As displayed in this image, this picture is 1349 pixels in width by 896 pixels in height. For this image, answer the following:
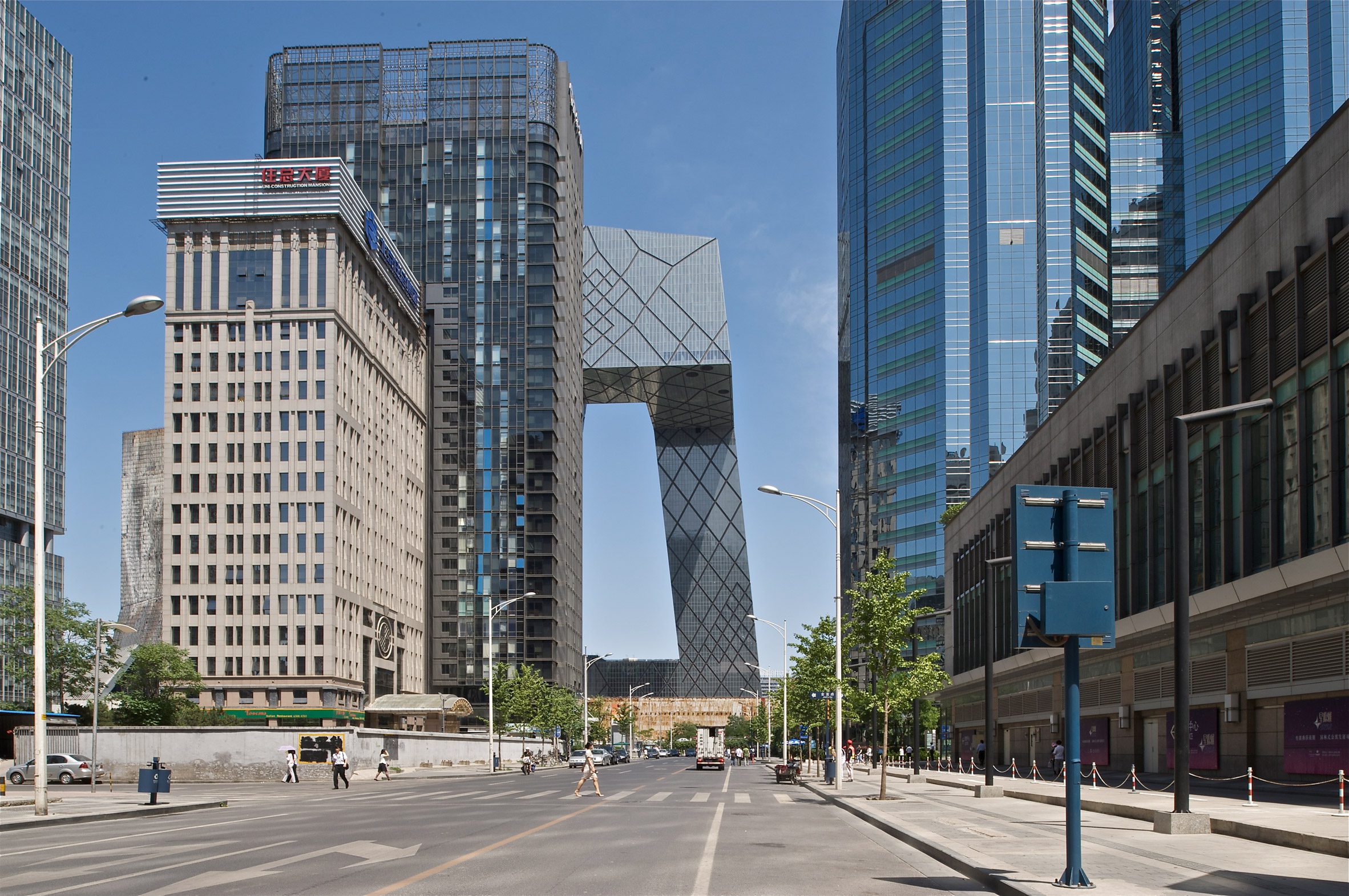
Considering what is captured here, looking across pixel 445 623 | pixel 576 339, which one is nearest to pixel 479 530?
pixel 445 623

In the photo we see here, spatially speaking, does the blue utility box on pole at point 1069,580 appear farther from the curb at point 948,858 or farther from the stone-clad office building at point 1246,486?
the stone-clad office building at point 1246,486

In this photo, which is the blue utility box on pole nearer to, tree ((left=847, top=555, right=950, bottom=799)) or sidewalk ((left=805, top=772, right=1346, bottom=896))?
sidewalk ((left=805, top=772, right=1346, bottom=896))

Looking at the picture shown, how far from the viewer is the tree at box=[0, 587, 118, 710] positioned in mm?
89062

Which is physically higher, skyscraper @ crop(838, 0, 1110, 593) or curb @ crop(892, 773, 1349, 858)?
skyscraper @ crop(838, 0, 1110, 593)

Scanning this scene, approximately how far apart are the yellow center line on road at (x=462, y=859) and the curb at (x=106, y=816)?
1112 centimetres

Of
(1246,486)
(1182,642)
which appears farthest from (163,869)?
(1246,486)

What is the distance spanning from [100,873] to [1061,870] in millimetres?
12138

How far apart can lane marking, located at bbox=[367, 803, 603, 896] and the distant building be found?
149 meters

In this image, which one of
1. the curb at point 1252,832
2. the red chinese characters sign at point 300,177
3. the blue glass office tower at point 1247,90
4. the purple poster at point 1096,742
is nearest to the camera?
the curb at point 1252,832

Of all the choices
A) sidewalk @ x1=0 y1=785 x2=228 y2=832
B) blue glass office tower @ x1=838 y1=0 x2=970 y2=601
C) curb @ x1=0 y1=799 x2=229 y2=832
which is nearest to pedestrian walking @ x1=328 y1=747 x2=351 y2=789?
sidewalk @ x1=0 y1=785 x2=228 y2=832

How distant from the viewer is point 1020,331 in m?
128

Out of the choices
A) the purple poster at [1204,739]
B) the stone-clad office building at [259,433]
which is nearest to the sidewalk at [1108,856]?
the purple poster at [1204,739]

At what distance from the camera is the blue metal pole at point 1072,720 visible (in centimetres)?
1330

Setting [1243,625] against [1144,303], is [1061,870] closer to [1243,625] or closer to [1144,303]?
[1243,625]
